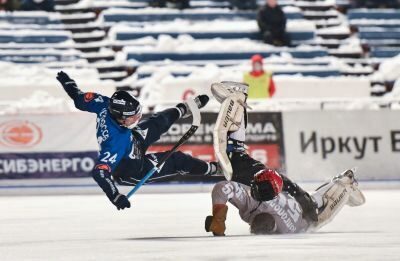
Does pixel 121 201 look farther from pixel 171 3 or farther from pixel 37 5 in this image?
pixel 171 3

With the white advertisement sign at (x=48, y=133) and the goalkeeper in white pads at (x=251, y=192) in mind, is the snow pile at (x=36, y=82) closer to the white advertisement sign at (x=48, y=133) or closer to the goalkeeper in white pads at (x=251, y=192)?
the white advertisement sign at (x=48, y=133)

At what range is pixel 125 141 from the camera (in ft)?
32.8

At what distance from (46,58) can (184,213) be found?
1143cm

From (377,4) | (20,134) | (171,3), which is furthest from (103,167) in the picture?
(377,4)

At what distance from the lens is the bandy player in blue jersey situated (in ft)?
31.8

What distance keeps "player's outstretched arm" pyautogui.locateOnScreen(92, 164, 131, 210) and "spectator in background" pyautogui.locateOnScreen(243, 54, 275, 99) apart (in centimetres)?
1090

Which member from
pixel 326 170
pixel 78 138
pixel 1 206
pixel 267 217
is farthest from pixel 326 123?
pixel 267 217

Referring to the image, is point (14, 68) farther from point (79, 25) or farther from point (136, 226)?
point (136, 226)

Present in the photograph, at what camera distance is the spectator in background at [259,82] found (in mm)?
20406

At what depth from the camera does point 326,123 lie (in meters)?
18.9

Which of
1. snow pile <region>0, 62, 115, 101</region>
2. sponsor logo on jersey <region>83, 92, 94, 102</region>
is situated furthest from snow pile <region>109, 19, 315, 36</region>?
sponsor logo on jersey <region>83, 92, 94, 102</region>

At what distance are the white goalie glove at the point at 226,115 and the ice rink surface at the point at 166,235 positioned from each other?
0.64 metres

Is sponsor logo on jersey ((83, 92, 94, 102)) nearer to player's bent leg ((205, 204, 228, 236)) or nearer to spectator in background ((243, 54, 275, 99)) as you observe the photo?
player's bent leg ((205, 204, 228, 236))

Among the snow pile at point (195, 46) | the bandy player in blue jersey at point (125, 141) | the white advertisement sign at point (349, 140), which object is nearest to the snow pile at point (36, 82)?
the snow pile at point (195, 46)
